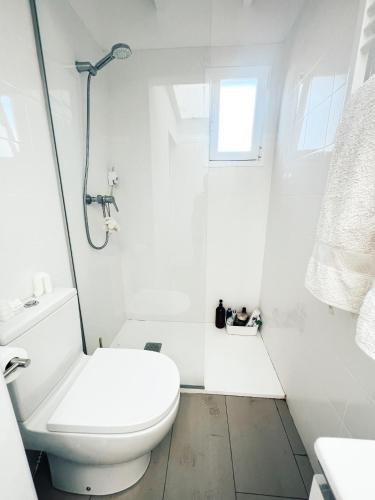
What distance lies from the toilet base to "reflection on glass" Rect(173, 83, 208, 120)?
6.43 ft

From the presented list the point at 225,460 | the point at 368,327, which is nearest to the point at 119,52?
the point at 368,327

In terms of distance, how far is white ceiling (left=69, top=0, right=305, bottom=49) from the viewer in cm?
114

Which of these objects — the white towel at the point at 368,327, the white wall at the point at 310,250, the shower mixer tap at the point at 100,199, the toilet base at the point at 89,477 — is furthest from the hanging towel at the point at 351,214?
the shower mixer tap at the point at 100,199

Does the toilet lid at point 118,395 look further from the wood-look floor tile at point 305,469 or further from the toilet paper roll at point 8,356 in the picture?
the wood-look floor tile at point 305,469

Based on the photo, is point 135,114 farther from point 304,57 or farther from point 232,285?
point 232,285

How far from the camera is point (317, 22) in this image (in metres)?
1.02

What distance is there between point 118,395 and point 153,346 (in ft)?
2.67

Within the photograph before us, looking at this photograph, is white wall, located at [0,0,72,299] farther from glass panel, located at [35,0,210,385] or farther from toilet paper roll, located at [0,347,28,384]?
toilet paper roll, located at [0,347,28,384]

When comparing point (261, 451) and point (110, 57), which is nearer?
point (261, 451)

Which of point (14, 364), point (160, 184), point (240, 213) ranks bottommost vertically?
point (14, 364)

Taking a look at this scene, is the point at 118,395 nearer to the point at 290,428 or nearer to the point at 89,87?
the point at 290,428

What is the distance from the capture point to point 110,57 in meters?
1.19

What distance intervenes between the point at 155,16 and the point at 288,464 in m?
2.45

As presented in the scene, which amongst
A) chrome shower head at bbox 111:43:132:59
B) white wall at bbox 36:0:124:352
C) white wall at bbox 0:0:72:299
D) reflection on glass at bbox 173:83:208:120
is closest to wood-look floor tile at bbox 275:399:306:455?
white wall at bbox 36:0:124:352
